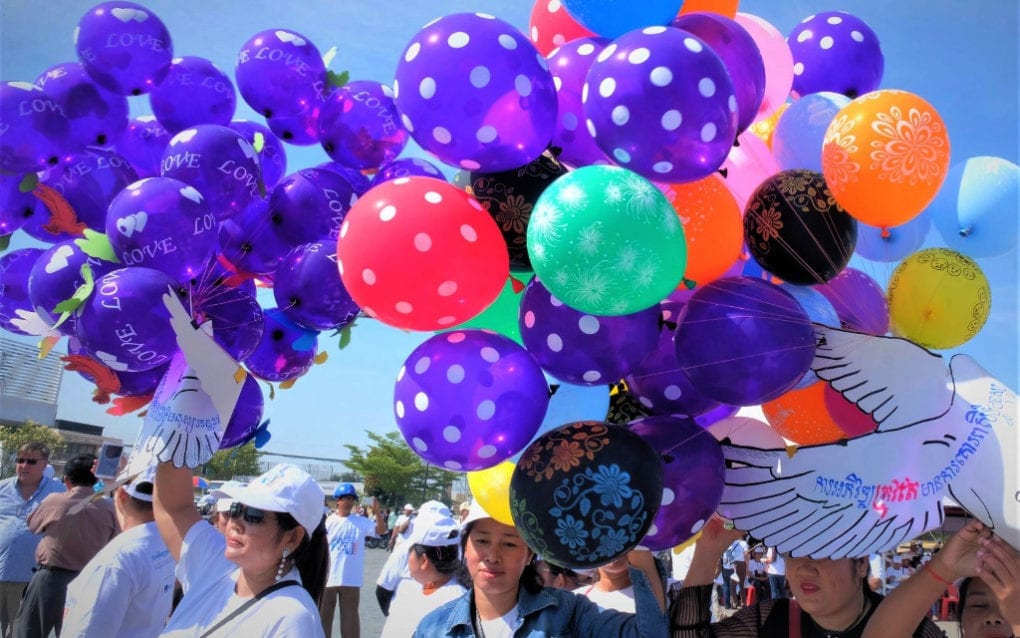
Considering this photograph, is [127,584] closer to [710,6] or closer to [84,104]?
[84,104]

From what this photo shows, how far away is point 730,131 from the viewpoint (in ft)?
7.01

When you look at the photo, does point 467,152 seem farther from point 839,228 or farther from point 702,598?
point 702,598

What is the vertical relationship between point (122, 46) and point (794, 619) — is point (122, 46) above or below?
above

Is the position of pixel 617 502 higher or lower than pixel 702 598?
higher

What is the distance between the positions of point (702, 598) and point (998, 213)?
181cm

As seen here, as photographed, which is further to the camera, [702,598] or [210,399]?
[210,399]

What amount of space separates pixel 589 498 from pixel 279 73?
2520mm

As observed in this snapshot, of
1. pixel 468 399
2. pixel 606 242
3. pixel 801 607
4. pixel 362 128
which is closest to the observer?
pixel 606 242

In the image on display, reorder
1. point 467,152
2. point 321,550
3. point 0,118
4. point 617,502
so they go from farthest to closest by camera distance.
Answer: point 0,118 → point 321,550 → point 467,152 → point 617,502

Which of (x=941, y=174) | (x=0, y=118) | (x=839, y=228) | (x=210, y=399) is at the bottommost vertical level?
(x=210, y=399)

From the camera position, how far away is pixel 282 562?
2605mm

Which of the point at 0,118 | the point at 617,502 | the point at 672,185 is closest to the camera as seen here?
the point at 617,502

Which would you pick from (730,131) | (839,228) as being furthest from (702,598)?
(730,131)

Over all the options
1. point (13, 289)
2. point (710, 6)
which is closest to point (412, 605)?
point (13, 289)
